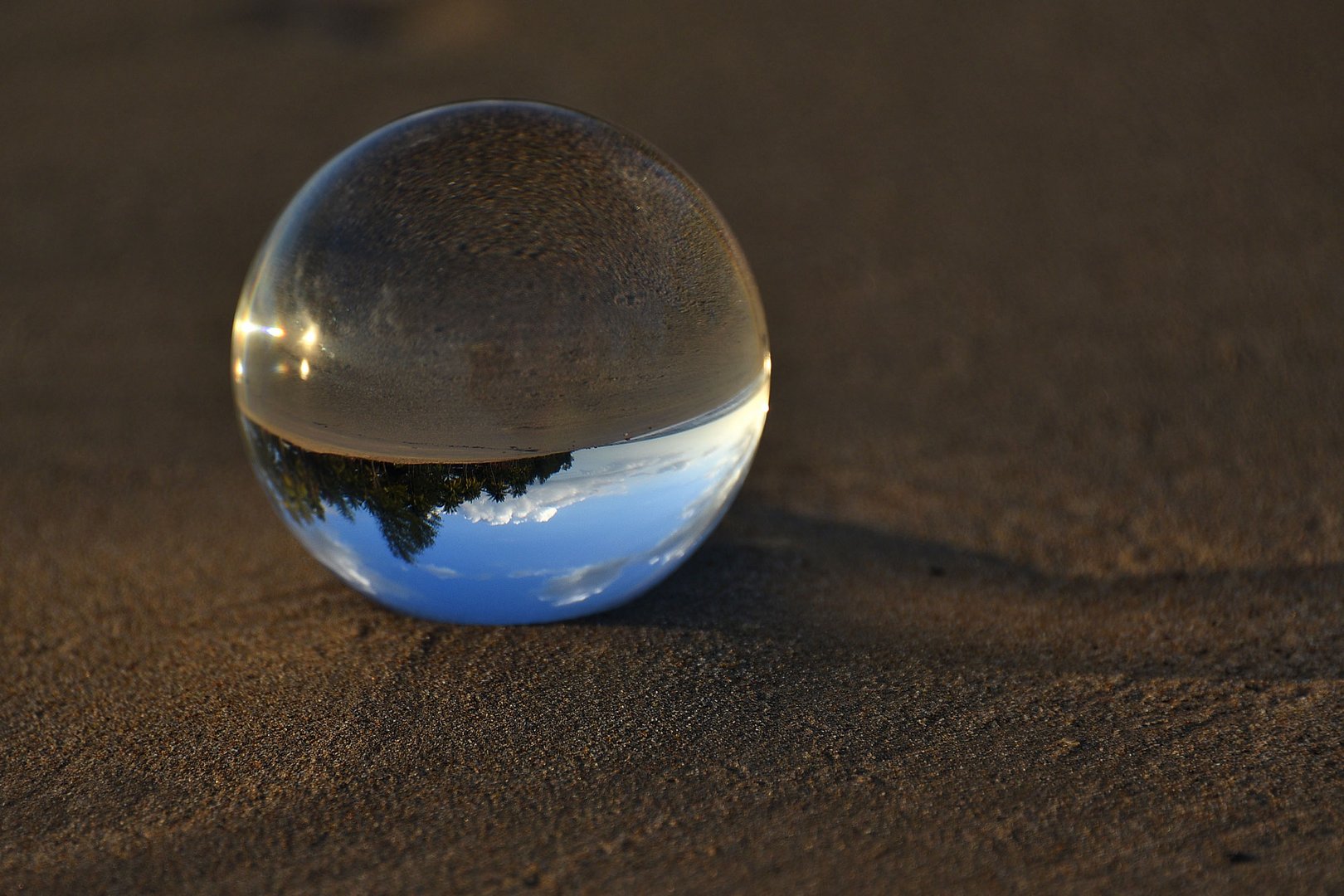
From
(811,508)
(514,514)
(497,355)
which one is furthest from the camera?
(811,508)

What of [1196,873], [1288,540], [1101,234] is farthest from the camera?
[1101,234]

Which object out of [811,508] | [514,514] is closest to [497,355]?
[514,514]

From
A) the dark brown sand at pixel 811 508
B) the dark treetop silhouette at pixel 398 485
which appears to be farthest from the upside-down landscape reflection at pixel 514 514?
the dark brown sand at pixel 811 508

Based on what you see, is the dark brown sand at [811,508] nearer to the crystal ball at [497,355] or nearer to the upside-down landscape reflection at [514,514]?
the upside-down landscape reflection at [514,514]

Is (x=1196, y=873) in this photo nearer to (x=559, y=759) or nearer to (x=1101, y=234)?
(x=559, y=759)

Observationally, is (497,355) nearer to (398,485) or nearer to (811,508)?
(398,485)

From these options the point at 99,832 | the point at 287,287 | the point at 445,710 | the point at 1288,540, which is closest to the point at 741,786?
the point at 445,710

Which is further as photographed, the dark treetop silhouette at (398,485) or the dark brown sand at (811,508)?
the dark treetop silhouette at (398,485)

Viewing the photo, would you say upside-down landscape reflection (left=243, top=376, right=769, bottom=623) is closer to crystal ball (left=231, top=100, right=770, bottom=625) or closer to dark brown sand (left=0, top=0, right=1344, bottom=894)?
crystal ball (left=231, top=100, right=770, bottom=625)
